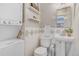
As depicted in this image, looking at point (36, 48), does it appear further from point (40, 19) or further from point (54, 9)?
point (54, 9)

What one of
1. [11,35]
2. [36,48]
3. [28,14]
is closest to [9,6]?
[11,35]

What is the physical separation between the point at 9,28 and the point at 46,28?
54 centimetres

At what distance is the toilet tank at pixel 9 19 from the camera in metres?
0.96

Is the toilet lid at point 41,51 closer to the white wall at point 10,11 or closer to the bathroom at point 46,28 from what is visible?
the bathroom at point 46,28

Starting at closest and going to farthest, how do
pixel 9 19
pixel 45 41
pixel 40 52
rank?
1. pixel 9 19
2. pixel 40 52
3. pixel 45 41

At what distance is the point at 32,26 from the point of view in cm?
157

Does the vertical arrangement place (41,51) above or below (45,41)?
below

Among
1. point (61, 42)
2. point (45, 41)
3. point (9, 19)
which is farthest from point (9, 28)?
point (61, 42)

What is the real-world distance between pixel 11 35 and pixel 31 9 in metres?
0.56

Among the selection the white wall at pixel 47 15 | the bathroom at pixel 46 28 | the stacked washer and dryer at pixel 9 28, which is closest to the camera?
the stacked washer and dryer at pixel 9 28

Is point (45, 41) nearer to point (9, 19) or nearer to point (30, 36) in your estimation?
point (30, 36)

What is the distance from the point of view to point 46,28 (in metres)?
1.44

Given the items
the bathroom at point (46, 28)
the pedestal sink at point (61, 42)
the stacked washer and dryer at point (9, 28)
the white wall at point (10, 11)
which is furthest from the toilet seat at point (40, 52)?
the white wall at point (10, 11)

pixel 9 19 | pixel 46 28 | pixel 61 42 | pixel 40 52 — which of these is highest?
pixel 9 19
